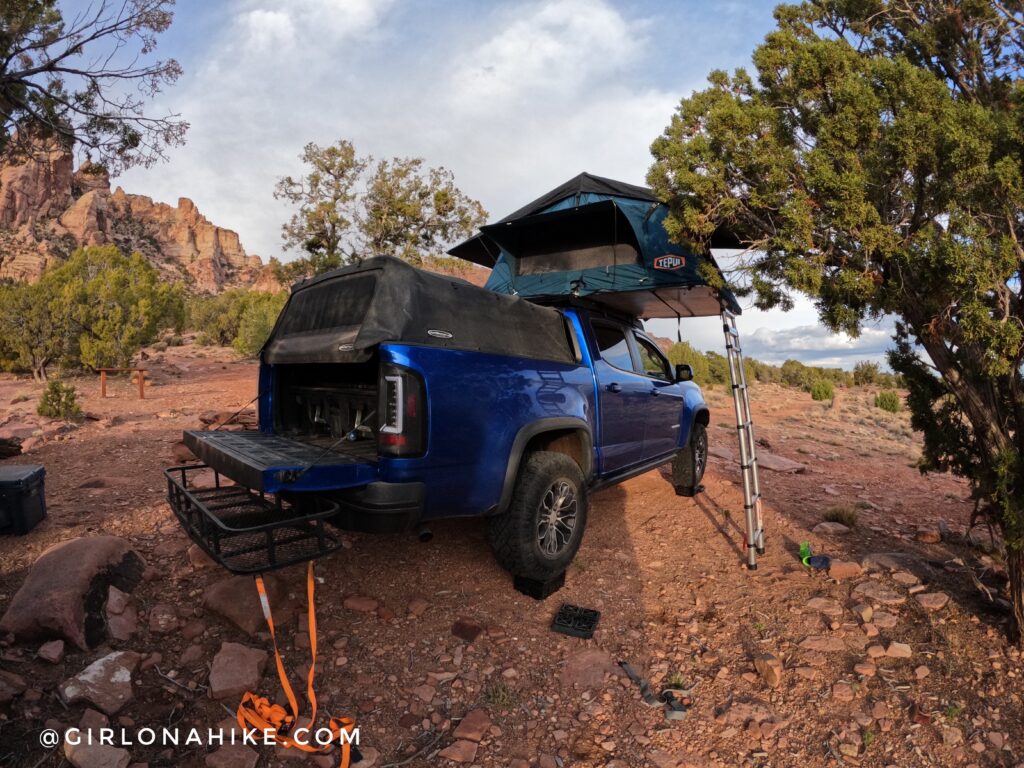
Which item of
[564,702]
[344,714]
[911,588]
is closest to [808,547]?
[911,588]

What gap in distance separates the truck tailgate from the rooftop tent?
2390 mm

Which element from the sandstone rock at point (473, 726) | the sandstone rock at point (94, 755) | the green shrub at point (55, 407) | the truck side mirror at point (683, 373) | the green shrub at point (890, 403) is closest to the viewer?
the sandstone rock at point (94, 755)

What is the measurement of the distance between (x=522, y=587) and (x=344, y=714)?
143 cm

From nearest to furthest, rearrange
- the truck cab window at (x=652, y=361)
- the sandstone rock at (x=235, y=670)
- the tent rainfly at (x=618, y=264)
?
1. the sandstone rock at (x=235, y=670)
2. the tent rainfly at (x=618, y=264)
3. the truck cab window at (x=652, y=361)

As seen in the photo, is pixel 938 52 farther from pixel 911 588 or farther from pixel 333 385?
pixel 333 385

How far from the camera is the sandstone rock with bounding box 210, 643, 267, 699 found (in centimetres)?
270

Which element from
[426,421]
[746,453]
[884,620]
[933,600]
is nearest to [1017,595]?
[933,600]

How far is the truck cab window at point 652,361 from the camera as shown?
5.51m

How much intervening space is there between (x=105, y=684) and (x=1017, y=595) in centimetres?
481

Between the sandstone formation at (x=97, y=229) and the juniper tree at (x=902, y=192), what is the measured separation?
9.81 metres

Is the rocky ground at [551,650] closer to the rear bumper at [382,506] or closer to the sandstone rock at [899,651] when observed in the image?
the sandstone rock at [899,651]

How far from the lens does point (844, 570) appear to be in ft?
13.0

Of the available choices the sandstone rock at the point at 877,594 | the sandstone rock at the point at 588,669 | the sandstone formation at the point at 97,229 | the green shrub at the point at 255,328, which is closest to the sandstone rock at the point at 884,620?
the sandstone rock at the point at 877,594

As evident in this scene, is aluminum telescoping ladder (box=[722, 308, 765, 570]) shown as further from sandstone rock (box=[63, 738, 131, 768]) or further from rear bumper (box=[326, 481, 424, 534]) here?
sandstone rock (box=[63, 738, 131, 768])
